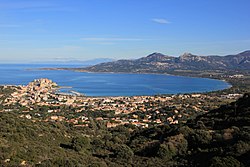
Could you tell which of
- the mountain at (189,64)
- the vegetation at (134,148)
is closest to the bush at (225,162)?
the vegetation at (134,148)

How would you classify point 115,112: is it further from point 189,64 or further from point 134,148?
point 189,64

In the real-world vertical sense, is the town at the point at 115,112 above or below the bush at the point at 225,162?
below

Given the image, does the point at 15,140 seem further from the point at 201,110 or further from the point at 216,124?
the point at 201,110

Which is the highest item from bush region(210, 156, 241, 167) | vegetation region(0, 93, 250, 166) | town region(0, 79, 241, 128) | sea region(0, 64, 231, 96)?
bush region(210, 156, 241, 167)

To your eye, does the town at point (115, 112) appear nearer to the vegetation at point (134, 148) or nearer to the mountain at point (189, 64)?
the vegetation at point (134, 148)

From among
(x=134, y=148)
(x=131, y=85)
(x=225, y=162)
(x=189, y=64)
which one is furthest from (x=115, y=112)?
(x=189, y=64)

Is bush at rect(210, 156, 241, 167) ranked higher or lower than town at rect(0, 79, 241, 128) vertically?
higher

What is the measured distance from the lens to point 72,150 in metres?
16.1

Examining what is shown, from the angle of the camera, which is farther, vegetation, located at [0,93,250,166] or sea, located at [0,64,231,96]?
sea, located at [0,64,231,96]

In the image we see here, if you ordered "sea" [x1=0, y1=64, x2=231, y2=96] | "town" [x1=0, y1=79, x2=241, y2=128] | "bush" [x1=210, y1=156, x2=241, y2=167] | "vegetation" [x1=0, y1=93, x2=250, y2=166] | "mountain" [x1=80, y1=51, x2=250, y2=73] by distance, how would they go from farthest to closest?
"mountain" [x1=80, y1=51, x2=250, y2=73], "sea" [x1=0, y1=64, x2=231, y2=96], "town" [x1=0, y1=79, x2=241, y2=128], "vegetation" [x1=0, y1=93, x2=250, y2=166], "bush" [x1=210, y1=156, x2=241, y2=167]

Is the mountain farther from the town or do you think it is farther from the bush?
the bush

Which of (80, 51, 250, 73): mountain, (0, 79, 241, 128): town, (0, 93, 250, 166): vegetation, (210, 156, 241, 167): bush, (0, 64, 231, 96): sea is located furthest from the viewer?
(80, 51, 250, 73): mountain

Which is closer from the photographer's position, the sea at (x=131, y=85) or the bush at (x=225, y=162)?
the bush at (x=225, y=162)

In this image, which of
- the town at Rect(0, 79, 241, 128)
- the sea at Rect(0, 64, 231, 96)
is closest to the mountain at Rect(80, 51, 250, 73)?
the sea at Rect(0, 64, 231, 96)
